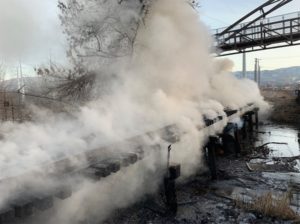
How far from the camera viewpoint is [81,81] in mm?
12172

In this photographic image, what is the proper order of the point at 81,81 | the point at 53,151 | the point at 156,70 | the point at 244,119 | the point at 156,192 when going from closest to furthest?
1. the point at 53,151
2. the point at 156,192
3. the point at 156,70
4. the point at 81,81
5. the point at 244,119

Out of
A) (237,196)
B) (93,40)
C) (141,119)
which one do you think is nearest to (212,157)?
(237,196)

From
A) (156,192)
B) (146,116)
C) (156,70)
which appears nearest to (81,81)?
(156,70)

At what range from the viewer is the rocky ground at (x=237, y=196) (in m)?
6.79

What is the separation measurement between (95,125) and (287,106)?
76.8 feet

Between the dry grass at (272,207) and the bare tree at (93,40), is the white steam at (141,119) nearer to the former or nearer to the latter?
the bare tree at (93,40)

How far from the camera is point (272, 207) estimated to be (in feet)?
22.7

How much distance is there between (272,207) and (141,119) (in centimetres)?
339

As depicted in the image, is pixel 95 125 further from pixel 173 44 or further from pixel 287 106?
pixel 287 106

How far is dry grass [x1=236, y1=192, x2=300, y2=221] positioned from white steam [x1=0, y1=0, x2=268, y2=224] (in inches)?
79.3

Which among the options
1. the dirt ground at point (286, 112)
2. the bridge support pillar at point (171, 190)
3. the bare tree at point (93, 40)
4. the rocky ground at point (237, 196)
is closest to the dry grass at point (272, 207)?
the rocky ground at point (237, 196)

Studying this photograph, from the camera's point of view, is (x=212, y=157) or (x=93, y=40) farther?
(x=93, y=40)

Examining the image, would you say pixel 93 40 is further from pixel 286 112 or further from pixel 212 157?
pixel 286 112

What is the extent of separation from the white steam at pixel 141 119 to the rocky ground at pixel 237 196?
1.86 ft
